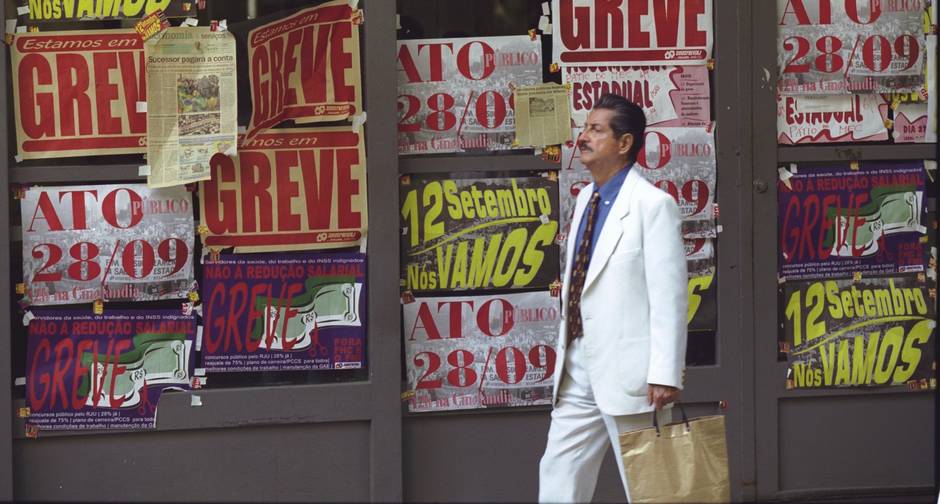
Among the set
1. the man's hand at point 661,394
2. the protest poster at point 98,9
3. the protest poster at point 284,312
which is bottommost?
the man's hand at point 661,394

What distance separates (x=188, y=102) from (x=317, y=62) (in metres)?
0.65

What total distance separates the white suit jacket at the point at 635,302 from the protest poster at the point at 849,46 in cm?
210

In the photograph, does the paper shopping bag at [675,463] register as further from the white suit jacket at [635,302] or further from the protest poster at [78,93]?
the protest poster at [78,93]

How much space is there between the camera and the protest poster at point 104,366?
18.0 feet

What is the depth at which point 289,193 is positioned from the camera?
18.6ft

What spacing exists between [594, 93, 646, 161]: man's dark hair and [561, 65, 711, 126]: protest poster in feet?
4.66

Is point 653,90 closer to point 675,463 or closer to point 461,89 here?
point 461,89

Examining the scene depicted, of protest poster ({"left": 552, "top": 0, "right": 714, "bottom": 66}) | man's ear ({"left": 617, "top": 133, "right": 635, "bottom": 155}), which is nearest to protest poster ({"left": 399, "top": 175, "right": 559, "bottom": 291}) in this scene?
protest poster ({"left": 552, "top": 0, "right": 714, "bottom": 66})

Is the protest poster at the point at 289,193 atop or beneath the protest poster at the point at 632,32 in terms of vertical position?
beneath

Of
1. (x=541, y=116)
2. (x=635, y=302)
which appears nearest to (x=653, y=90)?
(x=541, y=116)

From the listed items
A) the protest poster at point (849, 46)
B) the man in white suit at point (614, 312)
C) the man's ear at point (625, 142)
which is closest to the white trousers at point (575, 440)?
the man in white suit at point (614, 312)

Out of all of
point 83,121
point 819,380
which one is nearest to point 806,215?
point 819,380

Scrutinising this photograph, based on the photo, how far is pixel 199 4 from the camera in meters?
5.56

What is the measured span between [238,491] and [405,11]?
2487 millimetres
